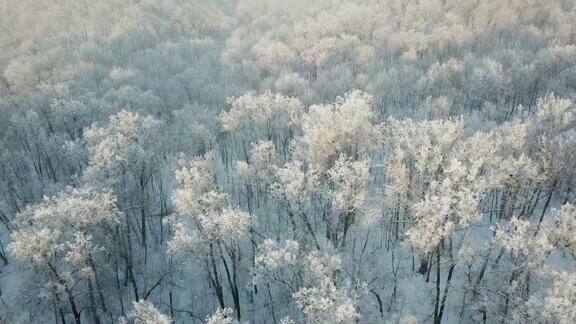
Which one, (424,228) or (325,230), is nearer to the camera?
(424,228)

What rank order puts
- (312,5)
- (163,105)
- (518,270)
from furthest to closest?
(312,5) < (163,105) < (518,270)

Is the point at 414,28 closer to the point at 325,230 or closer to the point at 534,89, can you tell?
the point at 534,89

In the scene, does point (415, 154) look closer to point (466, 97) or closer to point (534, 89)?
point (466, 97)

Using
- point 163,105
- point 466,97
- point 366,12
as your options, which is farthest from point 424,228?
point 366,12

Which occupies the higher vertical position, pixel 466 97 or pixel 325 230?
pixel 466 97

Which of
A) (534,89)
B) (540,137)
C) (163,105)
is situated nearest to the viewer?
(540,137)

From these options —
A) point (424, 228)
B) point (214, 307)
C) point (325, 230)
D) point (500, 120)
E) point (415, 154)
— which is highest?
point (415, 154)
